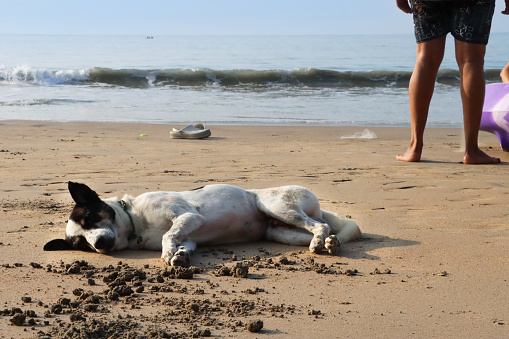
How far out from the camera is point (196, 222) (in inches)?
155

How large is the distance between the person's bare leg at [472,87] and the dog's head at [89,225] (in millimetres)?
3864

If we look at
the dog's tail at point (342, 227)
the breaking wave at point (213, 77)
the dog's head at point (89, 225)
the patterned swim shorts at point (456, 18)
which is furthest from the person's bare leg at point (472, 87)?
the breaking wave at point (213, 77)

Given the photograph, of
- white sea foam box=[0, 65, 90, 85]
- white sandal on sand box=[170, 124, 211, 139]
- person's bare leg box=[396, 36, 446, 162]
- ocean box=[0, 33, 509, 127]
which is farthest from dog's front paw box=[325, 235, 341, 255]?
white sea foam box=[0, 65, 90, 85]

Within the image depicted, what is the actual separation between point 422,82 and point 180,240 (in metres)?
3.55

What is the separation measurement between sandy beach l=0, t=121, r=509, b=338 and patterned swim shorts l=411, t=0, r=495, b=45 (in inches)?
49.2

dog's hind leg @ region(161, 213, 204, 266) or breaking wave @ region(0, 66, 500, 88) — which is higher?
breaking wave @ region(0, 66, 500, 88)

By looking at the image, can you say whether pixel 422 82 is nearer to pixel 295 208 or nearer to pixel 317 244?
pixel 295 208

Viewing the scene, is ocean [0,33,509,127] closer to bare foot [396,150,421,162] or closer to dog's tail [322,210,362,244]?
bare foot [396,150,421,162]

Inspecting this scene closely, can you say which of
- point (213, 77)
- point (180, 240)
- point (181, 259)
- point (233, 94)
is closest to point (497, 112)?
point (180, 240)

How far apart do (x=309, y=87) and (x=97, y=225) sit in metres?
15.3

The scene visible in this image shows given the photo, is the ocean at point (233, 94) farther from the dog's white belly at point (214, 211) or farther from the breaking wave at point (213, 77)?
the dog's white belly at point (214, 211)

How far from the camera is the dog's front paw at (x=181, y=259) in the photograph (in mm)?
3584

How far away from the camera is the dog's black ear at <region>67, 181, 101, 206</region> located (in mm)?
3826

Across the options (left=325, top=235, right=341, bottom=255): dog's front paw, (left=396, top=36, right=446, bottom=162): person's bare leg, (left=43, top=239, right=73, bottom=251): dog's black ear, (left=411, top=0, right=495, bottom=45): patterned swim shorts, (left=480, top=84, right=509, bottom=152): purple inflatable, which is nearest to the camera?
(left=325, top=235, right=341, bottom=255): dog's front paw
